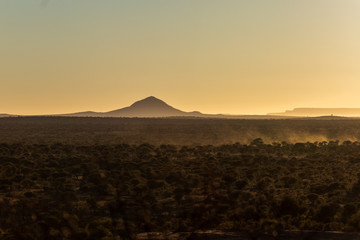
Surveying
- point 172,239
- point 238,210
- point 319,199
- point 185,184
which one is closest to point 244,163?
point 185,184

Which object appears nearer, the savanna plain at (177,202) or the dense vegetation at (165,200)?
the savanna plain at (177,202)

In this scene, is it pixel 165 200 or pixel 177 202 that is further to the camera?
pixel 165 200

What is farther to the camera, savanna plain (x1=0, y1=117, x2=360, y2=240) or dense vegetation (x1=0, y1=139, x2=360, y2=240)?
dense vegetation (x1=0, y1=139, x2=360, y2=240)

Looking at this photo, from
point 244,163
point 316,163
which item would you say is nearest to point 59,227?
point 244,163

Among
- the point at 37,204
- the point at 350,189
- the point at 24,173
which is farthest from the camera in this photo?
the point at 24,173

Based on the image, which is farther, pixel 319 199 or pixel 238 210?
pixel 319 199

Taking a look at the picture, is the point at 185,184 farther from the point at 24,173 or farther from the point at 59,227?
the point at 24,173

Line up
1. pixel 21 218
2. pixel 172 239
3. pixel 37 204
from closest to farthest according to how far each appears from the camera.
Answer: pixel 172 239 → pixel 21 218 → pixel 37 204
